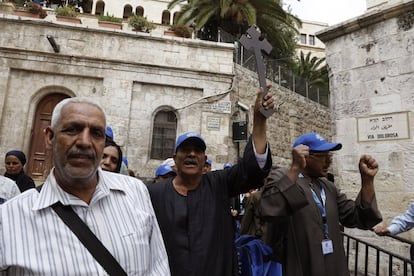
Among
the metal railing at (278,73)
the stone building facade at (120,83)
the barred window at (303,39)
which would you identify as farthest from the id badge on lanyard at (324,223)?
the barred window at (303,39)

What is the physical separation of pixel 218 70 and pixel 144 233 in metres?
9.58

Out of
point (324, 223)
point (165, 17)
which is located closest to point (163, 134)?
point (324, 223)

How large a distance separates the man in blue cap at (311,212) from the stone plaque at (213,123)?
7.74 metres

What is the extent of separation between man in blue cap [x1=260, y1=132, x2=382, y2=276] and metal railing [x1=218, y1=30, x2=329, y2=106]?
1010 cm

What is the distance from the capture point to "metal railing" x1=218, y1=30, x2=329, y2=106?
1223cm

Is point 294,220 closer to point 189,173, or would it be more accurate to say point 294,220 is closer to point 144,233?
point 189,173

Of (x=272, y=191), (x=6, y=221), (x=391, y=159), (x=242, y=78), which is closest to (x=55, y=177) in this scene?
(x=6, y=221)

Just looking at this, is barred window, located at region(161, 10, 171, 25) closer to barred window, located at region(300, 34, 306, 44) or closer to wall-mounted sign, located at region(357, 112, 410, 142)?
barred window, located at region(300, 34, 306, 44)

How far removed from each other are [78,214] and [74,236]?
0.11 m

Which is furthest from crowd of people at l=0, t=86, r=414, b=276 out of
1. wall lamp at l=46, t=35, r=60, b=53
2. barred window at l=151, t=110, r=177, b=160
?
wall lamp at l=46, t=35, r=60, b=53

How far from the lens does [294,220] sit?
204 cm

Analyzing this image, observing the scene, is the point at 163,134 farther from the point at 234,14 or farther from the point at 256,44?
the point at 256,44

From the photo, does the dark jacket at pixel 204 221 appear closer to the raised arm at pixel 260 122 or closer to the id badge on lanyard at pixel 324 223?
the raised arm at pixel 260 122

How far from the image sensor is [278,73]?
14469 millimetres
